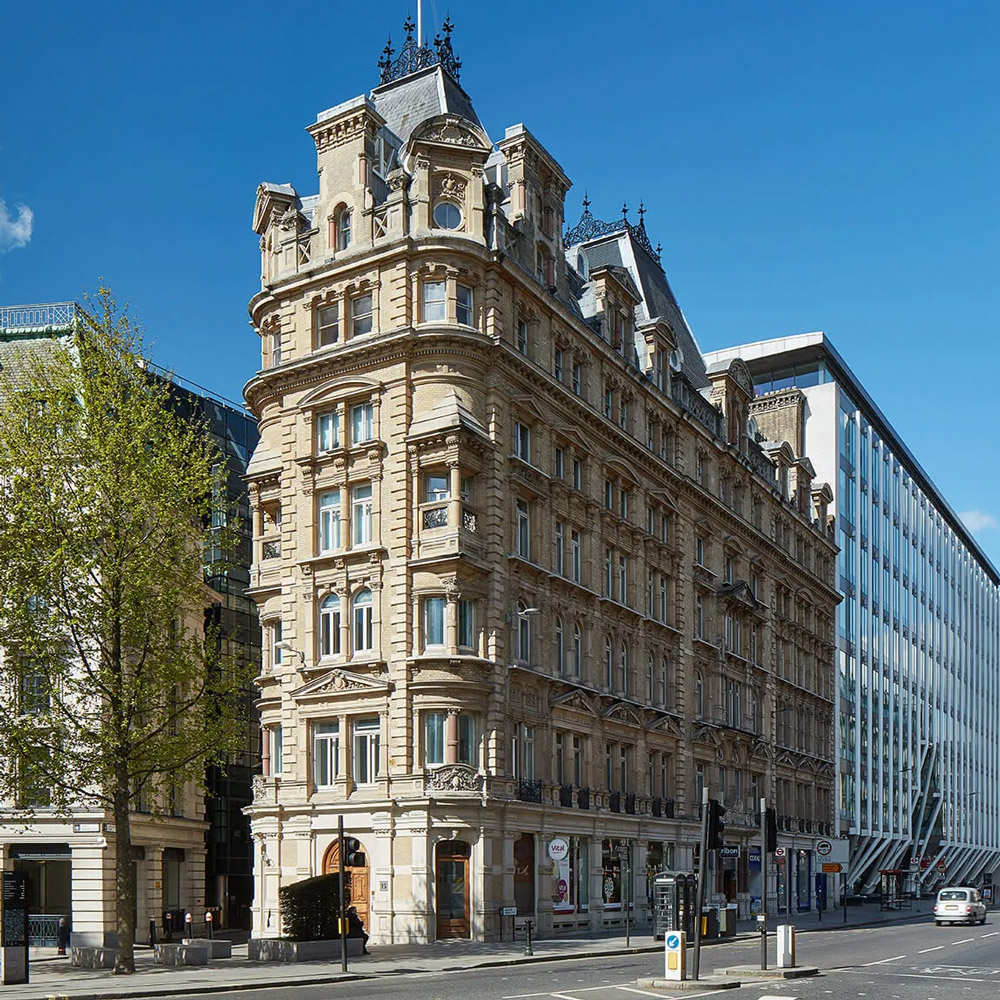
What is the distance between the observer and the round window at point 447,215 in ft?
152

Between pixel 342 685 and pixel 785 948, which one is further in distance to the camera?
pixel 342 685

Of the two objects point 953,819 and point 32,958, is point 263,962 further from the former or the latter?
point 953,819

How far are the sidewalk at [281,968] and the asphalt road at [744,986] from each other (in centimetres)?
86

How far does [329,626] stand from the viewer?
151ft

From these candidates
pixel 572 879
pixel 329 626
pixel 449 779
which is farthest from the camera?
pixel 572 879

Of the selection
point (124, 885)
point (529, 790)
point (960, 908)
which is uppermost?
point (529, 790)

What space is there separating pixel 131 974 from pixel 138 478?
1183cm

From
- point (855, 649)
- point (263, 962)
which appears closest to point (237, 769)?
point (263, 962)

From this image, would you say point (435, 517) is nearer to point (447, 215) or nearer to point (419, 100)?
point (447, 215)

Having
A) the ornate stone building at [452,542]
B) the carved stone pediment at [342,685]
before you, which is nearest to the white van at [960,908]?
the ornate stone building at [452,542]

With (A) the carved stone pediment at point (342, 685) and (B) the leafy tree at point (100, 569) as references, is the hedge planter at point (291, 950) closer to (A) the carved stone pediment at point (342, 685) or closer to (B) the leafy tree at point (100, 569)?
(B) the leafy tree at point (100, 569)

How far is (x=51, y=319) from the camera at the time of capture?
184ft

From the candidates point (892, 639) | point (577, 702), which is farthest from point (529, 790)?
point (892, 639)

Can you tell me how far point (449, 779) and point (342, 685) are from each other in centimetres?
493
